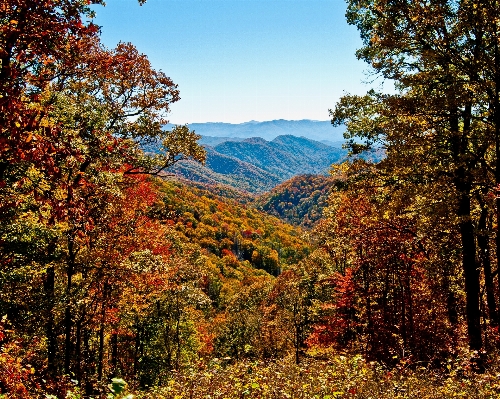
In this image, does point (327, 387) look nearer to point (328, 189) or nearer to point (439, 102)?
point (439, 102)

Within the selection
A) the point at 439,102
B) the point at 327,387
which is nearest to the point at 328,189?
the point at 439,102

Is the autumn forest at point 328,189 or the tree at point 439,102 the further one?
the tree at point 439,102

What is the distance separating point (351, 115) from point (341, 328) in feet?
45.5

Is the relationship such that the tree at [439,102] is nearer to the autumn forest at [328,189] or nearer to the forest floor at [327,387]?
the autumn forest at [328,189]

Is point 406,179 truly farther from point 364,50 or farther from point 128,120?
point 128,120

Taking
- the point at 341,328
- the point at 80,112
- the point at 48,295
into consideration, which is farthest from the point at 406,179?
the point at 341,328

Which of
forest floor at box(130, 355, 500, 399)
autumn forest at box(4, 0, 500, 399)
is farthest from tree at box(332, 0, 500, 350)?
forest floor at box(130, 355, 500, 399)

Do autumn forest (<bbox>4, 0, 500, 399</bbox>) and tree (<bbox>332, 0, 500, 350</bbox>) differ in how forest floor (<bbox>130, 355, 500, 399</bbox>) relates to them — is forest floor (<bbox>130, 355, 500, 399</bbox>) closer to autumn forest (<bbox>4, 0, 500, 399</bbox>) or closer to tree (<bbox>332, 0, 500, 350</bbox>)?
autumn forest (<bbox>4, 0, 500, 399</bbox>)

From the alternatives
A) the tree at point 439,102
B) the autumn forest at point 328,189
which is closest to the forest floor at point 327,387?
the autumn forest at point 328,189

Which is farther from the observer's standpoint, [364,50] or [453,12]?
[364,50]

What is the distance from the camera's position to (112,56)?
13.8 m

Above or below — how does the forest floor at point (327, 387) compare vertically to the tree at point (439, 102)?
below

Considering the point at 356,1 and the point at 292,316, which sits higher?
the point at 356,1

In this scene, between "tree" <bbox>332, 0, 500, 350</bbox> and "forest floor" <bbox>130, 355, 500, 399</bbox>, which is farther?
"tree" <bbox>332, 0, 500, 350</bbox>
